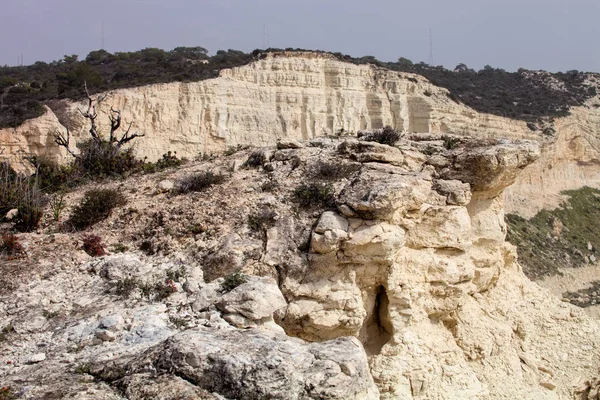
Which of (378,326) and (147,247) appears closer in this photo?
(147,247)

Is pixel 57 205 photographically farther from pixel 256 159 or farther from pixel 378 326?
pixel 378 326

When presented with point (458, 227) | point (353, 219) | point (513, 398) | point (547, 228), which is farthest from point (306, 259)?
point (547, 228)

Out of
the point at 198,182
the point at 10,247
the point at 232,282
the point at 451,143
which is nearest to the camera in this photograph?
the point at 232,282

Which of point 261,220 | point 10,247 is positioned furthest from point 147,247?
point 10,247

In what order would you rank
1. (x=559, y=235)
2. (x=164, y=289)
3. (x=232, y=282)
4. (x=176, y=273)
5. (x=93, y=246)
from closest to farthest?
(x=164, y=289), (x=232, y=282), (x=176, y=273), (x=93, y=246), (x=559, y=235)

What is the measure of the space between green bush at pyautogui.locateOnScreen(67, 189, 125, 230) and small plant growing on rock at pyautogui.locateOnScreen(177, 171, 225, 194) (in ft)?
3.48

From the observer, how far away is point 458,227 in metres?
9.56

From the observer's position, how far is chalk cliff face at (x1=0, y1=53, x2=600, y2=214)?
2820 centimetres

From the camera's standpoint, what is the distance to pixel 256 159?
10906 millimetres

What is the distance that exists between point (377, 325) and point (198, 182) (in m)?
3.90

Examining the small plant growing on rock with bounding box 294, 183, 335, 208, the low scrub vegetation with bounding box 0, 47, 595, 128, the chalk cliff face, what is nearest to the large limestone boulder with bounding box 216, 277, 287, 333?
the small plant growing on rock with bounding box 294, 183, 335, 208

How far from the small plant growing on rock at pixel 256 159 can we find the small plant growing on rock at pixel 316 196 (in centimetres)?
167

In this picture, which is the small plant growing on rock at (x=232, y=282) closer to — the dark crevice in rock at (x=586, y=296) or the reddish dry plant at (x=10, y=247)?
the reddish dry plant at (x=10, y=247)

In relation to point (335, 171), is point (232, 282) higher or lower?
lower
